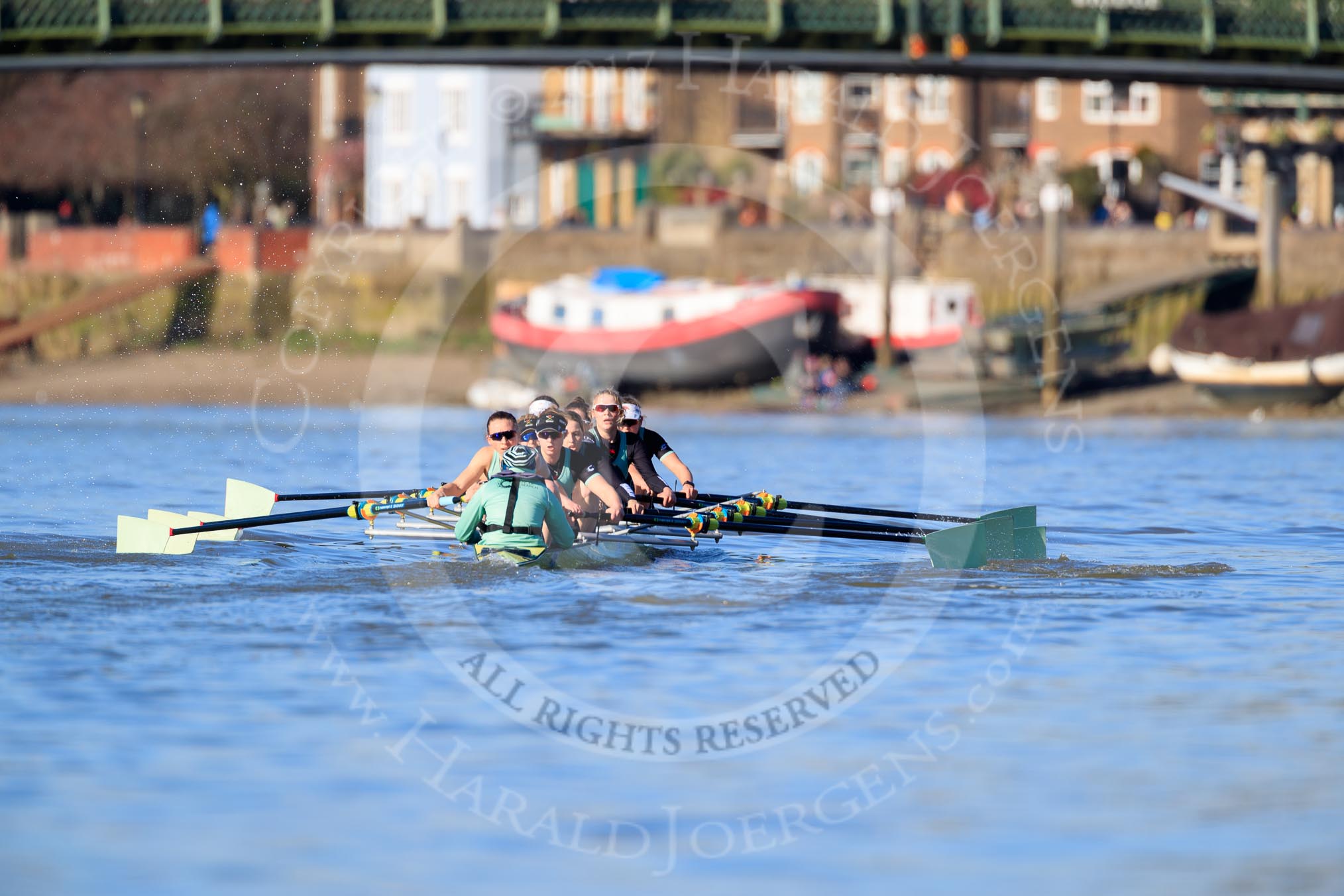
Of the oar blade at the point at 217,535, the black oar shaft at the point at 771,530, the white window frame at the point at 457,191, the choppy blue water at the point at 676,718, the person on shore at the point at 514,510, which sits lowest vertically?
the choppy blue water at the point at 676,718

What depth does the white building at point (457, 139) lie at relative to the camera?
79.1m

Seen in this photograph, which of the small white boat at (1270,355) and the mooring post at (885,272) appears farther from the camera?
the mooring post at (885,272)


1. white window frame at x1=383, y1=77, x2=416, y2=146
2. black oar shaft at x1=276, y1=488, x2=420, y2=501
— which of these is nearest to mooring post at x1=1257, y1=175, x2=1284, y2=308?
white window frame at x1=383, y1=77, x2=416, y2=146

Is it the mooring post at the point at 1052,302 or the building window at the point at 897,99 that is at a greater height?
the building window at the point at 897,99

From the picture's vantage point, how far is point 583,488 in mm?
19219

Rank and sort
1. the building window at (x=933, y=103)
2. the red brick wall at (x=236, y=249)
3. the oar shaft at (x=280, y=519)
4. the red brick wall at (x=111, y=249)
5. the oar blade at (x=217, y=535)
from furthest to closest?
the building window at (x=933, y=103) < the red brick wall at (x=111, y=249) < the red brick wall at (x=236, y=249) < the oar blade at (x=217, y=535) < the oar shaft at (x=280, y=519)

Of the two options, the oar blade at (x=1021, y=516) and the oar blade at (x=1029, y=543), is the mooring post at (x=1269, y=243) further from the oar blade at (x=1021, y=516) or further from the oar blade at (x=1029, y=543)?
the oar blade at (x=1021, y=516)

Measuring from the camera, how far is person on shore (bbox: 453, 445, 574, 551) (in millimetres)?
17406

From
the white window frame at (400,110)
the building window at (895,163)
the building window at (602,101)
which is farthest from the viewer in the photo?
the white window frame at (400,110)

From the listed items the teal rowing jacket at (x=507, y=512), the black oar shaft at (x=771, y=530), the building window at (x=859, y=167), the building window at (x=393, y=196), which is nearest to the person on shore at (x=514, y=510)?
the teal rowing jacket at (x=507, y=512)

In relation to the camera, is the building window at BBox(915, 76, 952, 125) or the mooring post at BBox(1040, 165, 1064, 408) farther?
the building window at BBox(915, 76, 952, 125)

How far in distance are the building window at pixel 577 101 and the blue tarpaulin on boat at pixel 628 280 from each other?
19.3 meters

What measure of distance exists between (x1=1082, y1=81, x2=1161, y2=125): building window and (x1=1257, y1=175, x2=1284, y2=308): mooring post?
667 inches

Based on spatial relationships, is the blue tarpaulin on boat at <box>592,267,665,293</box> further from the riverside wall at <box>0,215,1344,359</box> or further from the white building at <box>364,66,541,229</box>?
the white building at <box>364,66,541,229</box>
